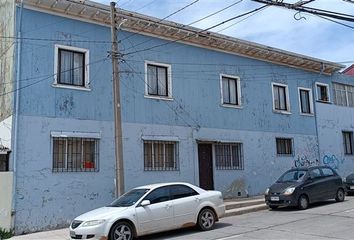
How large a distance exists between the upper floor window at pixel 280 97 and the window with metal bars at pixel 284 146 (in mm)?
1580

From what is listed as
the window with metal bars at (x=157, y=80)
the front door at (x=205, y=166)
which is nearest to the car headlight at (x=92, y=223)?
the window with metal bars at (x=157, y=80)

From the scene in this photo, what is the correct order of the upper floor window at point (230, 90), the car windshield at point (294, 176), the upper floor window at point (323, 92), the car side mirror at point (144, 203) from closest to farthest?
1. the car side mirror at point (144, 203)
2. the car windshield at point (294, 176)
3. the upper floor window at point (230, 90)
4. the upper floor window at point (323, 92)

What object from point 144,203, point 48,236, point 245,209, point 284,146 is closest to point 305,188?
point 245,209

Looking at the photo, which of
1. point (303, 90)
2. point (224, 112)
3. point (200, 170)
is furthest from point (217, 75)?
point (303, 90)

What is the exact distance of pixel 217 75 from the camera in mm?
19672

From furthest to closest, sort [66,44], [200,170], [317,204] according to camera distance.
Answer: [200,170] < [317,204] < [66,44]

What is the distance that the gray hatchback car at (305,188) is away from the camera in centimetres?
1530

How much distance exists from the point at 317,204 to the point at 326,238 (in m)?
7.01

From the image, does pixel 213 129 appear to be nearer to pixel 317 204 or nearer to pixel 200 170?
pixel 200 170

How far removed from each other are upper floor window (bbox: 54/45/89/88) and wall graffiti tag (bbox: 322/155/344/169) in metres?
14.9

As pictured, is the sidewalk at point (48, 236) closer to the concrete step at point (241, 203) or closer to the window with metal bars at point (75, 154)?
the window with metal bars at point (75, 154)

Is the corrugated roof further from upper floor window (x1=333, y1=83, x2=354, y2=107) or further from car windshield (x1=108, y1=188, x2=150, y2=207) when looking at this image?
car windshield (x1=108, y1=188, x2=150, y2=207)

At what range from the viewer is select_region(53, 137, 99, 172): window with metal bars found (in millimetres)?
14672

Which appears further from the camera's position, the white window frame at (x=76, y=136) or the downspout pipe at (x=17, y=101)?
the white window frame at (x=76, y=136)
